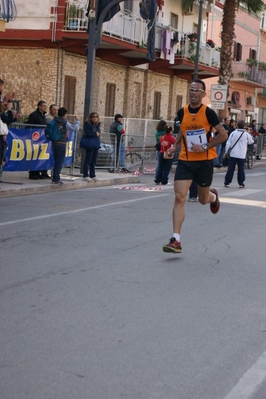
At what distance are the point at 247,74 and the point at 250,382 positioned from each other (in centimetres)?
4816

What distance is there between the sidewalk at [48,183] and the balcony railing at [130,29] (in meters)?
8.00

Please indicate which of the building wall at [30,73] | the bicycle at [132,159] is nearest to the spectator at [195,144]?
the bicycle at [132,159]

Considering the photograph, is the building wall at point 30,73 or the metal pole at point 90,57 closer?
the metal pole at point 90,57

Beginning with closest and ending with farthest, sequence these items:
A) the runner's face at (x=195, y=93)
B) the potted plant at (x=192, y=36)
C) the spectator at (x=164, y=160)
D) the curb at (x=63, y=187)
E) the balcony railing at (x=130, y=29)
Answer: the runner's face at (x=195, y=93) < the curb at (x=63, y=187) < the spectator at (x=164, y=160) < the balcony railing at (x=130, y=29) < the potted plant at (x=192, y=36)

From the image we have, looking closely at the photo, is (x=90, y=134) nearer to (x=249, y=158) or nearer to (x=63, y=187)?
(x=63, y=187)

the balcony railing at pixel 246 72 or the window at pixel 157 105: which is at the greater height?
the balcony railing at pixel 246 72

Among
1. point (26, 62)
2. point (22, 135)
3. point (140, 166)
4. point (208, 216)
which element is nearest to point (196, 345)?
point (208, 216)

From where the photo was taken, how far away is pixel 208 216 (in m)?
13.2

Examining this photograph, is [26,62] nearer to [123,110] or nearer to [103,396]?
[123,110]

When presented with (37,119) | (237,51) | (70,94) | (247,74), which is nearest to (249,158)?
(70,94)

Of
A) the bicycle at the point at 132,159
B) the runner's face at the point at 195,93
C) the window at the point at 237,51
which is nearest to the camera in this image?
the runner's face at the point at 195,93

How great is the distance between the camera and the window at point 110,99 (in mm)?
32969

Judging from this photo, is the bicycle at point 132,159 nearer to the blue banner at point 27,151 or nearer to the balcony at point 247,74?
the blue banner at point 27,151

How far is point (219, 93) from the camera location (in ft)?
100
